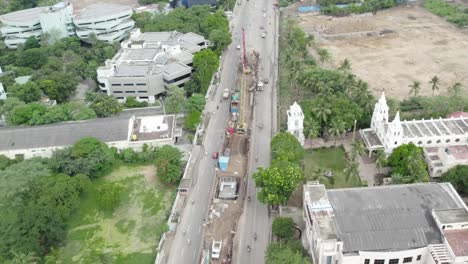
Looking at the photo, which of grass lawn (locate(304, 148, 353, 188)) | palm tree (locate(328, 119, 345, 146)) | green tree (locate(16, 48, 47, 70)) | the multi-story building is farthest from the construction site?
green tree (locate(16, 48, 47, 70))

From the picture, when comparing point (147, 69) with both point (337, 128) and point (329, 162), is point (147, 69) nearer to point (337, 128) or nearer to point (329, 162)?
point (337, 128)

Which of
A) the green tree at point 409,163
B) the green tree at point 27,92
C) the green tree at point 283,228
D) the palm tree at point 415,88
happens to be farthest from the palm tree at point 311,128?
the green tree at point 27,92

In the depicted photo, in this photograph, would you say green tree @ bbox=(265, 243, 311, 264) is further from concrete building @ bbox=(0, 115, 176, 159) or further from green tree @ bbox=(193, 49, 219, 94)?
green tree @ bbox=(193, 49, 219, 94)

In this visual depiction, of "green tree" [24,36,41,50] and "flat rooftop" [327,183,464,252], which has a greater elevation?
"green tree" [24,36,41,50]

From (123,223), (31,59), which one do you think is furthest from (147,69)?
(123,223)

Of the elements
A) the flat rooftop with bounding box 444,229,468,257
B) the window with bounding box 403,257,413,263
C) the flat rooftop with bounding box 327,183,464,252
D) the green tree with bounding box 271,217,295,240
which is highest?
the flat rooftop with bounding box 327,183,464,252

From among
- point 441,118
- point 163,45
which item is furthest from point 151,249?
point 163,45

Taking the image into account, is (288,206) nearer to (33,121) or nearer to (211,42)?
(33,121)

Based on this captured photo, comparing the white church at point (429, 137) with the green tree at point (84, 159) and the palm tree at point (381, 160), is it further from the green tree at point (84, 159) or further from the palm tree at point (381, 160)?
the green tree at point (84, 159)

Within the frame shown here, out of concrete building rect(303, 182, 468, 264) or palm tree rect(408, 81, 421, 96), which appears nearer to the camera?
concrete building rect(303, 182, 468, 264)
